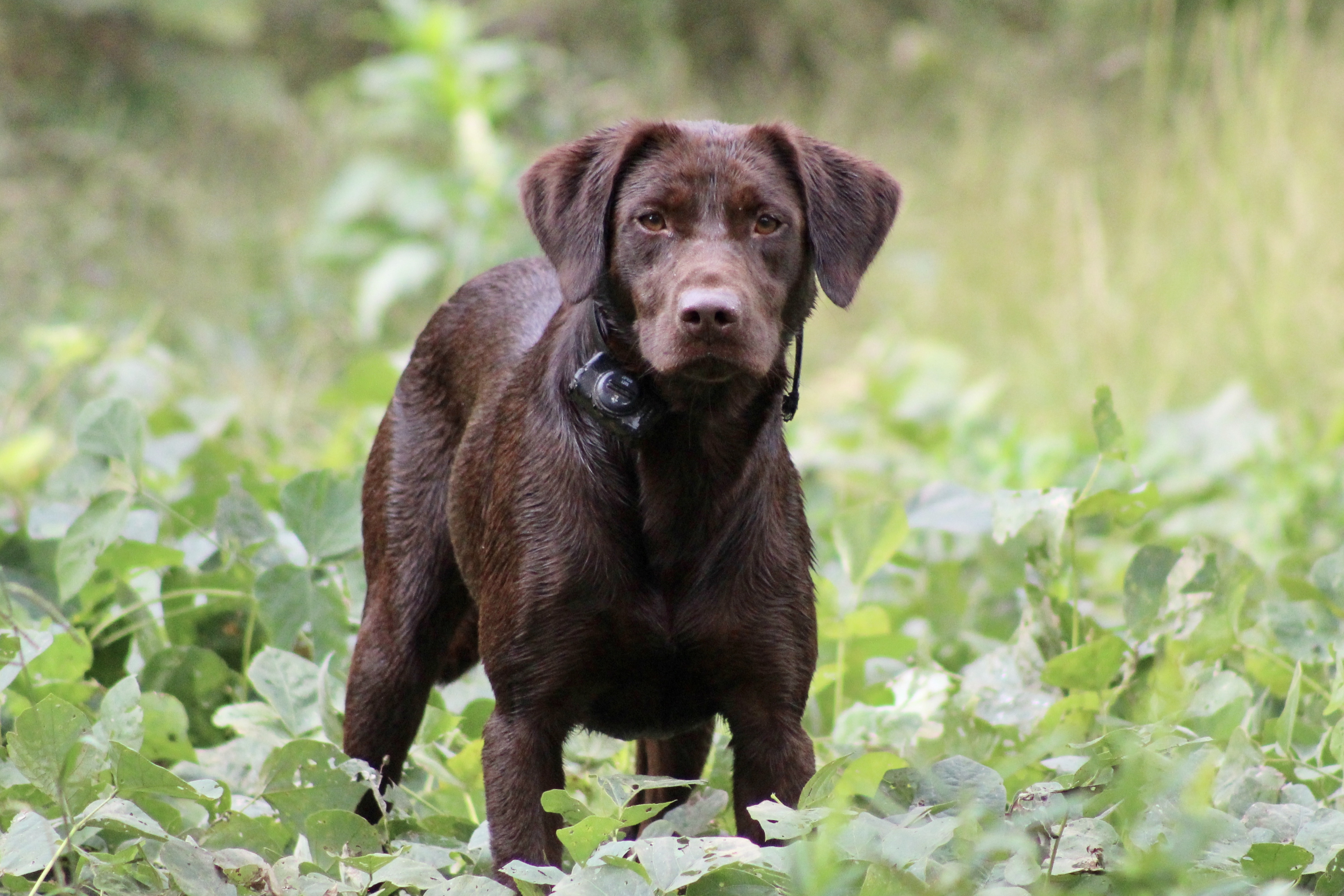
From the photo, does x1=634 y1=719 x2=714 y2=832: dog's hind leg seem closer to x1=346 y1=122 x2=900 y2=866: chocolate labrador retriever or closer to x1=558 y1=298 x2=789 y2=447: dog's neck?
x1=346 y1=122 x2=900 y2=866: chocolate labrador retriever

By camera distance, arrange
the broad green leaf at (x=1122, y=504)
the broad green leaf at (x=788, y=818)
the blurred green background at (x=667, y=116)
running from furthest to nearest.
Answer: the blurred green background at (x=667, y=116)
the broad green leaf at (x=1122, y=504)
the broad green leaf at (x=788, y=818)

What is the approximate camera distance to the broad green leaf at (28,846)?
2.20 m

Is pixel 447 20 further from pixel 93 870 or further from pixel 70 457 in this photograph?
pixel 93 870

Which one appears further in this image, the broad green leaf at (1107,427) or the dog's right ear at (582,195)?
the broad green leaf at (1107,427)

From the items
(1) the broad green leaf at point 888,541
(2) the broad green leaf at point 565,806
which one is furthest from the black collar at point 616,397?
(1) the broad green leaf at point 888,541

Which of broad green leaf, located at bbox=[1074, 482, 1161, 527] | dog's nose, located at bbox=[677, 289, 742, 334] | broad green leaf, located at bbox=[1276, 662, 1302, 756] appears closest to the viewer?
dog's nose, located at bbox=[677, 289, 742, 334]

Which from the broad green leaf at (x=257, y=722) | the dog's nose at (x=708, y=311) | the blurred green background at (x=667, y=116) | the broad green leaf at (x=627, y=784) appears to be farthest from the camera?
the blurred green background at (x=667, y=116)

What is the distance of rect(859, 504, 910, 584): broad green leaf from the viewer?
334 centimetres

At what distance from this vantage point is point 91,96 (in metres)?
11.0

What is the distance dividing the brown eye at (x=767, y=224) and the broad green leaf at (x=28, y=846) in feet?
4.83

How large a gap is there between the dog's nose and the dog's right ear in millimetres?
239

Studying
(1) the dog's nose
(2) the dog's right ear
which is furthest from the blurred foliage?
(2) the dog's right ear

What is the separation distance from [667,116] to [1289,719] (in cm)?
700

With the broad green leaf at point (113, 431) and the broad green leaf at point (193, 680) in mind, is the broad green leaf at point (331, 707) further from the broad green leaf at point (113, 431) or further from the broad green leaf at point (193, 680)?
the broad green leaf at point (113, 431)
